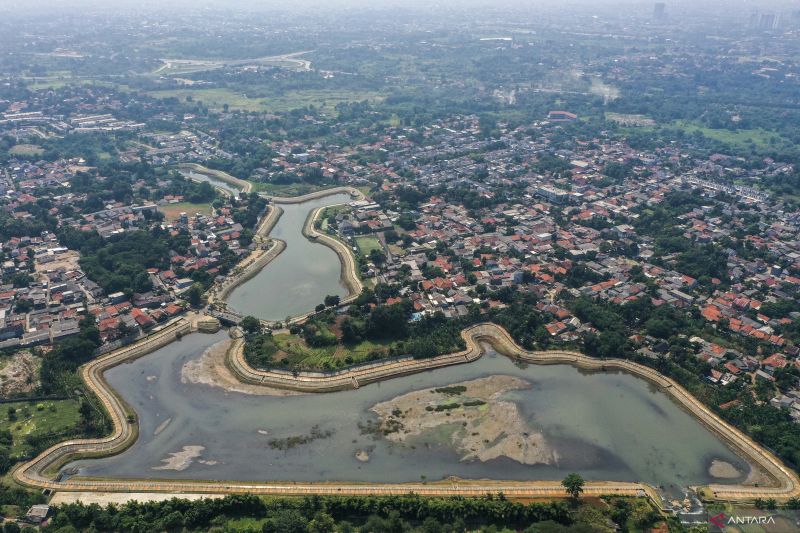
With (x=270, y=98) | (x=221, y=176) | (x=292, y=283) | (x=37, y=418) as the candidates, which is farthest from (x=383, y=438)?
(x=270, y=98)

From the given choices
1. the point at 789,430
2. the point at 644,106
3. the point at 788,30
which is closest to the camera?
the point at 789,430

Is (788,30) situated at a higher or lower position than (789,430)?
higher

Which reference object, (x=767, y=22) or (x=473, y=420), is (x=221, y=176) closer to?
(x=473, y=420)

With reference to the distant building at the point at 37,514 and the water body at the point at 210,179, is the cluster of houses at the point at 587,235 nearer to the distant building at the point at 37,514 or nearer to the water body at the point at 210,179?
the water body at the point at 210,179

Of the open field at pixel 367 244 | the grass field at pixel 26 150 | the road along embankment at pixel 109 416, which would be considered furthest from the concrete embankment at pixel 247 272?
the grass field at pixel 26 150

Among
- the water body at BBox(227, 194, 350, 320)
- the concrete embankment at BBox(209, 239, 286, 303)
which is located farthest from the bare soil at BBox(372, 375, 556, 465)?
the concrete embankment at BBox(209, 239, 286, 303)

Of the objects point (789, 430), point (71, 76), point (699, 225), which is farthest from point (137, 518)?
point (71, 76)

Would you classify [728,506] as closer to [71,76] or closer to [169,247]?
[169,247]
